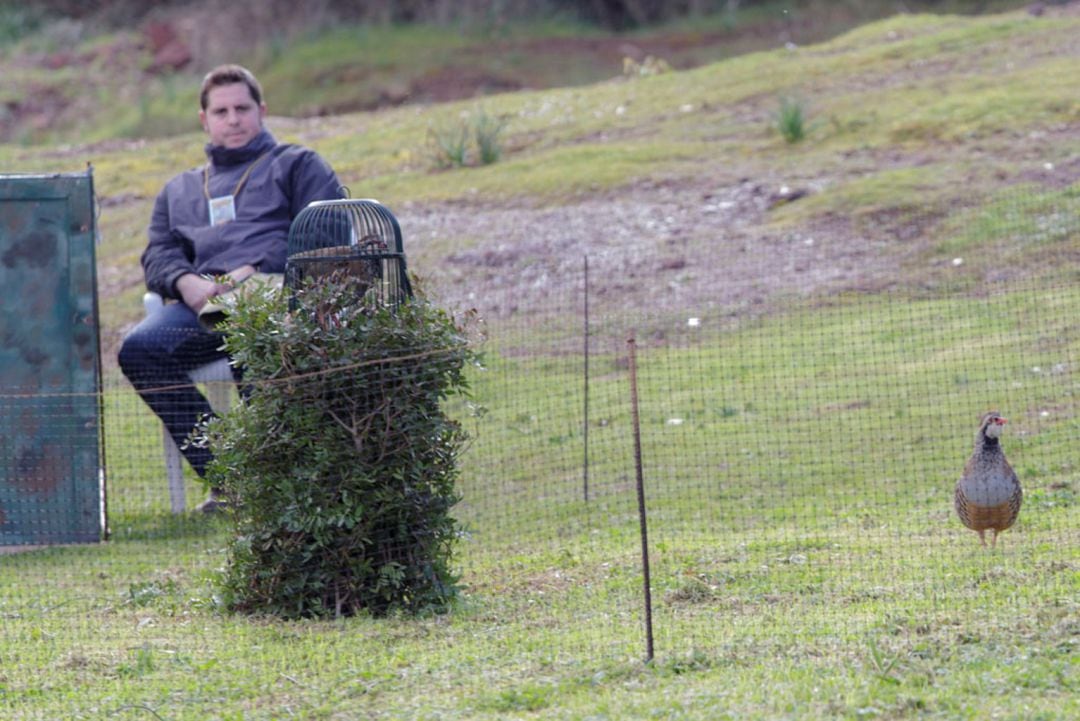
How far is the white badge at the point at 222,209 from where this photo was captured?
32.4 feet

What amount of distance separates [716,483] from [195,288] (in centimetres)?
367

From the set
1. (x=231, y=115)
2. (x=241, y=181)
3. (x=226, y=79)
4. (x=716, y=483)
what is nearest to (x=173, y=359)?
(x=241, y=181)

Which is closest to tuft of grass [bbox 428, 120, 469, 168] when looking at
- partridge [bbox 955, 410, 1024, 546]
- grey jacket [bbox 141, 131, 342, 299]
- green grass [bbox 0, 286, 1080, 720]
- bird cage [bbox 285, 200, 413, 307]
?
green grass [bbox 0, 286, 1080, 720]

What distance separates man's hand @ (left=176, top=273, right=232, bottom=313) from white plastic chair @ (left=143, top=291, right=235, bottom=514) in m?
0.39

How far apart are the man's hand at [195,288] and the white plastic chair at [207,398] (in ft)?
1.26

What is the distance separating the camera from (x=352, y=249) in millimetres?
7320

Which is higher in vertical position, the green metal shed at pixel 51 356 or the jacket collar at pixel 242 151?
the jacket collar at pixel 242 151

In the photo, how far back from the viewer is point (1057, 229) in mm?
15445

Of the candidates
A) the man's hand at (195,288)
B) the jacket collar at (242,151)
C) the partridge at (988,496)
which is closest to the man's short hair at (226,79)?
the jacket collar at (242,151)

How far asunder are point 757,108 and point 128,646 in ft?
58.3

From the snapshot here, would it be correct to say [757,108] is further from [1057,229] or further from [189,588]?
[189,588]

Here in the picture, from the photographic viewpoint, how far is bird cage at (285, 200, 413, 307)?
24.0 ft

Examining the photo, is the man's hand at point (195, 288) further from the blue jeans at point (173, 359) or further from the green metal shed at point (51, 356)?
the green metal shed at point (51, 356)

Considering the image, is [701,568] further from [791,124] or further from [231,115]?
[791,124]
